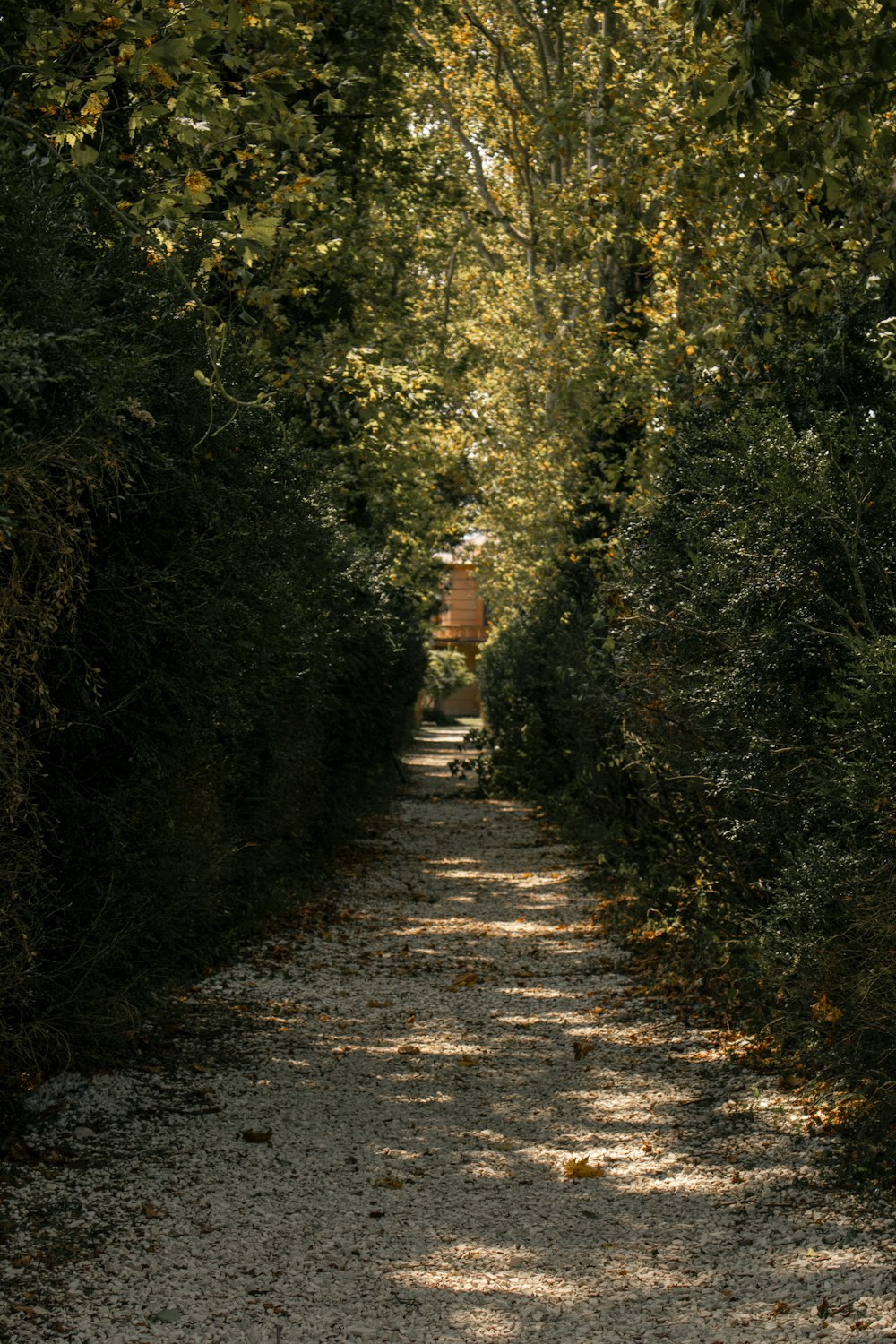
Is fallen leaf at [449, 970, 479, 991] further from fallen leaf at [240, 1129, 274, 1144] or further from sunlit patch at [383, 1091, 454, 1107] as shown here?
fallen leaf at [240, 1129, 274, 1144]

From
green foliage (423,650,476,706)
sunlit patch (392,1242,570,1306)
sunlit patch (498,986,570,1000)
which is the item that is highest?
green foliage (423,650,476,706)

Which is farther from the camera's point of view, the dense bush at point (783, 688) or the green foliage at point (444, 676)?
the green foliage at point (444, 676)

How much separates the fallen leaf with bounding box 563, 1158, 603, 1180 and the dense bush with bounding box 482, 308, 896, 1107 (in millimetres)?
946

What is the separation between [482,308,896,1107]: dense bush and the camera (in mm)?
4906

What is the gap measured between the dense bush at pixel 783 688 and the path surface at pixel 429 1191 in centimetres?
60

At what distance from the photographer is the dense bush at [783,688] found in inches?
193

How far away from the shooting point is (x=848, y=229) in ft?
29.3

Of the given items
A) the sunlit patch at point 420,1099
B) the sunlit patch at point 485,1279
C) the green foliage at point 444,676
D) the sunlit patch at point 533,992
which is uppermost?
the green foliage at point 444,676

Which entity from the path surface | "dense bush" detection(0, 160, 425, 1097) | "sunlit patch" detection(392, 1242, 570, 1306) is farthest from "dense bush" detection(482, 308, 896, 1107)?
"dense bush" detection(0, 160, 425, 1097)

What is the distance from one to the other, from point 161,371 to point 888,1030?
11.6ft

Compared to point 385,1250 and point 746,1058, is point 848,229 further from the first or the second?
point 385,1250

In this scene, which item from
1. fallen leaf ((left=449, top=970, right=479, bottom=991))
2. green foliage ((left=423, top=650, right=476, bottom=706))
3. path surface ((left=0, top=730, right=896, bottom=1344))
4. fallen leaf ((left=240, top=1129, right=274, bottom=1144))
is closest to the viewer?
path surface ((left=0, top=730, right=896, bottom=1344))

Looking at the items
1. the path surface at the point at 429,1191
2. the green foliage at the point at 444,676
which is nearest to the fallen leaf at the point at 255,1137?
the path surface at the point at 429,1191

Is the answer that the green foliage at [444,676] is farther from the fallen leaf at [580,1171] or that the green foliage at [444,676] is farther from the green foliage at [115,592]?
the fallen leaf at [580,1171]
